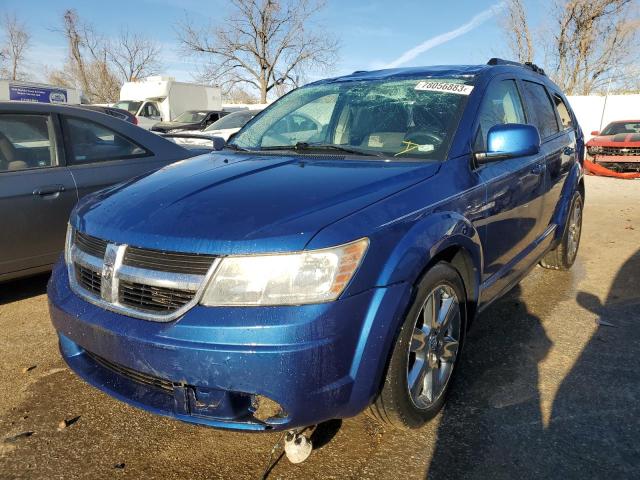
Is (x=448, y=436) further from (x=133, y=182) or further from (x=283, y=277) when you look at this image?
(x=133, y=182)

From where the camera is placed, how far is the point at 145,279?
1.98m

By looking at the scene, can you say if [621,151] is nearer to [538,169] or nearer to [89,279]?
[538,169]

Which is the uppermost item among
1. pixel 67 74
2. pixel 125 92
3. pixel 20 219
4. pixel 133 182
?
pixel 67 74

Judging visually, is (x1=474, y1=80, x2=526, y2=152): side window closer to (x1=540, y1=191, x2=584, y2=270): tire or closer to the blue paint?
(x1=540, y1=191, x2=584, y2=270): tire

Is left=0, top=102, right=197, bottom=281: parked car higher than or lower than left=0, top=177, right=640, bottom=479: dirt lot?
higher

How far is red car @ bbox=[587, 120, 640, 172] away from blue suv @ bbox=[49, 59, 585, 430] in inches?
439

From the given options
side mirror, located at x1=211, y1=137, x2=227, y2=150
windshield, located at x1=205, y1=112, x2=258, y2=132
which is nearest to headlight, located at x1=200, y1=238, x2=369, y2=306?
side mirror, located at x1=211, y1=137, x2=227, y2=150

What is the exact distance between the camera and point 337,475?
2174 mm

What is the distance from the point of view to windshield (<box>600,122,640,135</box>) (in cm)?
1333

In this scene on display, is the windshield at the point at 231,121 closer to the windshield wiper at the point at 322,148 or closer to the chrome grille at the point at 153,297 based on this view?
the windshield wiper at the point at 322,148

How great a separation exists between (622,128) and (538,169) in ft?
39.9

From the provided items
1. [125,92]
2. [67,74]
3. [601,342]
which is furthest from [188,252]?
[67,74]

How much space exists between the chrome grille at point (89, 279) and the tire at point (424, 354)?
1275mm

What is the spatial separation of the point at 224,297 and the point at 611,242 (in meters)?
5.74
